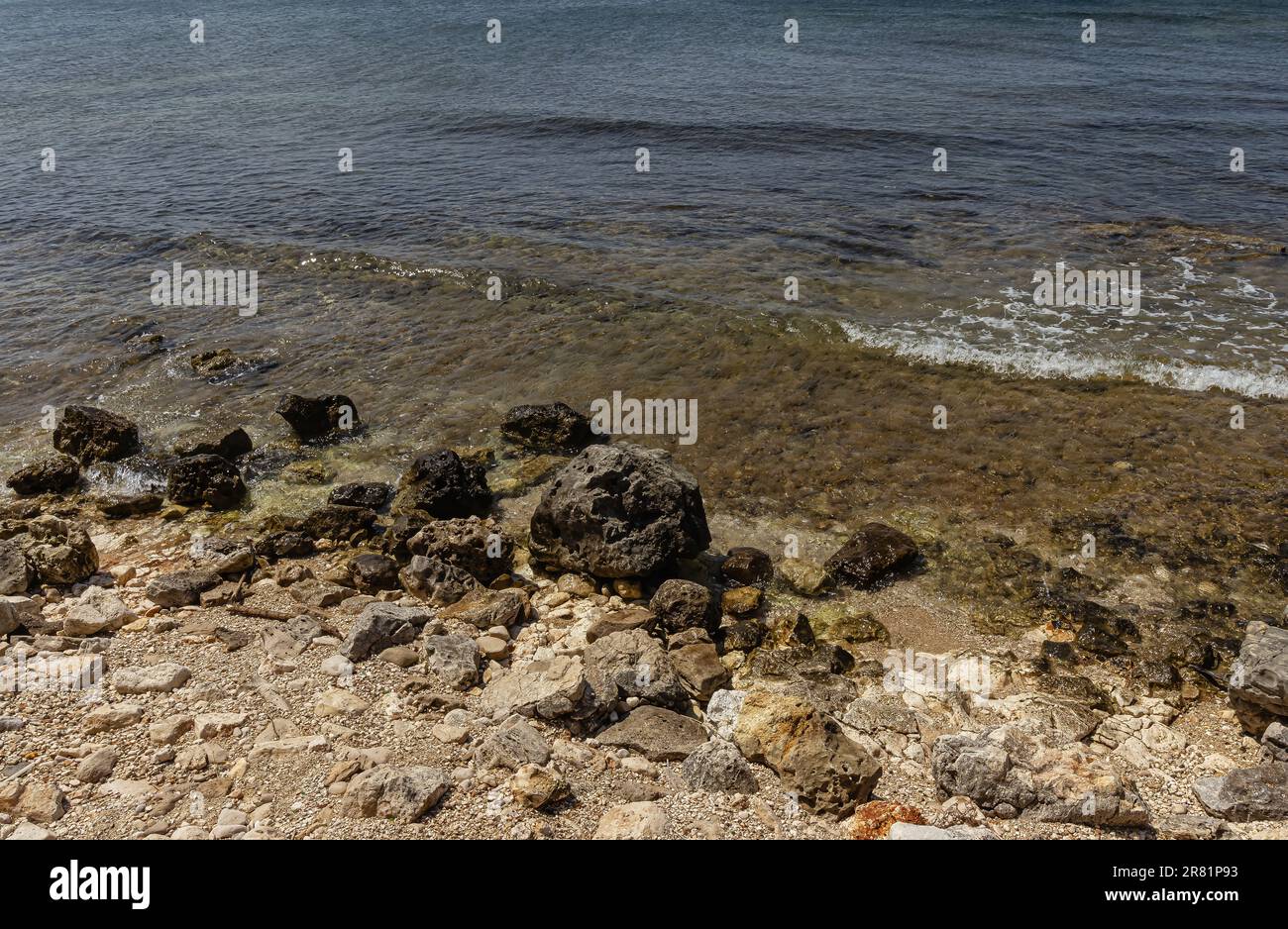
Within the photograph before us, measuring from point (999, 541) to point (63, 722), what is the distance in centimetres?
904

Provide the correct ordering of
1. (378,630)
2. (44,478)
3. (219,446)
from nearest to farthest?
(378,630), (44,478), (219,446)

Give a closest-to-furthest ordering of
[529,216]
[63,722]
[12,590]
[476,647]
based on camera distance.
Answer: [63,722]
[476,647]
[12,590]
[529,216]

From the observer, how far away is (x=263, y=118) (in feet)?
104

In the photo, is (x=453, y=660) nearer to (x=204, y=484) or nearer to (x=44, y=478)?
(x=204, y=484)

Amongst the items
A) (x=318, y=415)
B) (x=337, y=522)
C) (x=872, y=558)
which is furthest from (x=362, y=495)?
(x=872, y=558)

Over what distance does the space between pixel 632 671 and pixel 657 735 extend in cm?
73

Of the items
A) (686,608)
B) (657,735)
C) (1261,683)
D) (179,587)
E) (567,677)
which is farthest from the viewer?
(179,587)

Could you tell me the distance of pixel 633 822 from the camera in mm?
5762

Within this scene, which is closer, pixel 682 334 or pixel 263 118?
pixel 682 334

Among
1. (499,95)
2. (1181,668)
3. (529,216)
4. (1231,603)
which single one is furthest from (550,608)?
(499,95)

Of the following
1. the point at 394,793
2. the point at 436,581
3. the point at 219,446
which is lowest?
the point at 394,793

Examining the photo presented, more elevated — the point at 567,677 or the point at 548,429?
the point at 548,429

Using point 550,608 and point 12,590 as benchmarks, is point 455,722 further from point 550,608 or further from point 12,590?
point 12,590

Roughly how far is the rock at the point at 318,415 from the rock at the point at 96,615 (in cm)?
418
